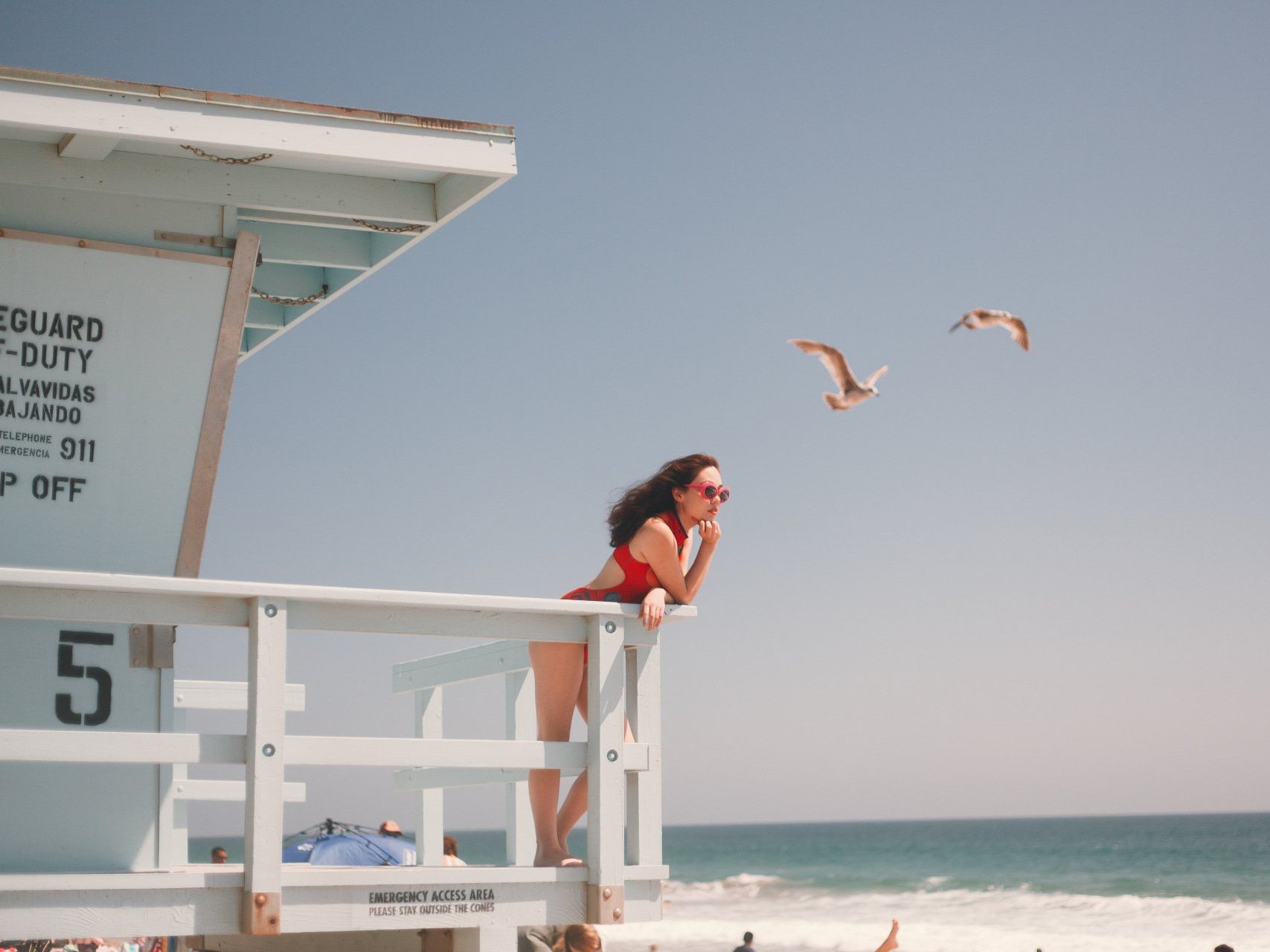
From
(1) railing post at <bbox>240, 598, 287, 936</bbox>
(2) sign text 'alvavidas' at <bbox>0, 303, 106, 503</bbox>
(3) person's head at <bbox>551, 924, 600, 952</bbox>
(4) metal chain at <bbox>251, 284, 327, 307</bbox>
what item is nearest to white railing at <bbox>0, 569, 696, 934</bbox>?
(1) railing post at <bbox>240, 598, 287, 936</bbox>

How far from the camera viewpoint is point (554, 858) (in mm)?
5613

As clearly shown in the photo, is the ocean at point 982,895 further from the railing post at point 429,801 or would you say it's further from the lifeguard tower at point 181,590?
the lifeguard tower at point 181,590

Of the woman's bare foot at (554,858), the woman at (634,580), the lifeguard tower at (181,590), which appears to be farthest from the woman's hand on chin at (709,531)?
the woman's bare foot at (554,858)

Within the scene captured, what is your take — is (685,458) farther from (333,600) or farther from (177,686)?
(177,686)

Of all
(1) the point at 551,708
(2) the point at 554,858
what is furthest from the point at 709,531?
(2) the point at 554,858

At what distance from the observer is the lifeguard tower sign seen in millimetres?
5766

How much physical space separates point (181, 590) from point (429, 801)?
9.84 ft

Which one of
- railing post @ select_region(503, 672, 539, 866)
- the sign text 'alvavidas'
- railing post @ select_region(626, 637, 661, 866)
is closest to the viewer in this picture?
railing post @ select_region(626, 637, 661, 866)

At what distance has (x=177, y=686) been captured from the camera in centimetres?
872

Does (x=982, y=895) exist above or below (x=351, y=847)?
below

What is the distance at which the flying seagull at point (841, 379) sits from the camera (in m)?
8.95

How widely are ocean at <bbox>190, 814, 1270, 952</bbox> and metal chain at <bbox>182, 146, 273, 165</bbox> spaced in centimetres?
3124

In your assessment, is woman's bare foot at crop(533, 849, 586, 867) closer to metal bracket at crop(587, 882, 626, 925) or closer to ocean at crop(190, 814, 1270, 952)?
metal bracket at crop(587, 882, 626, 925)

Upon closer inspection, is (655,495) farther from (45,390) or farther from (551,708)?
(45,390)
